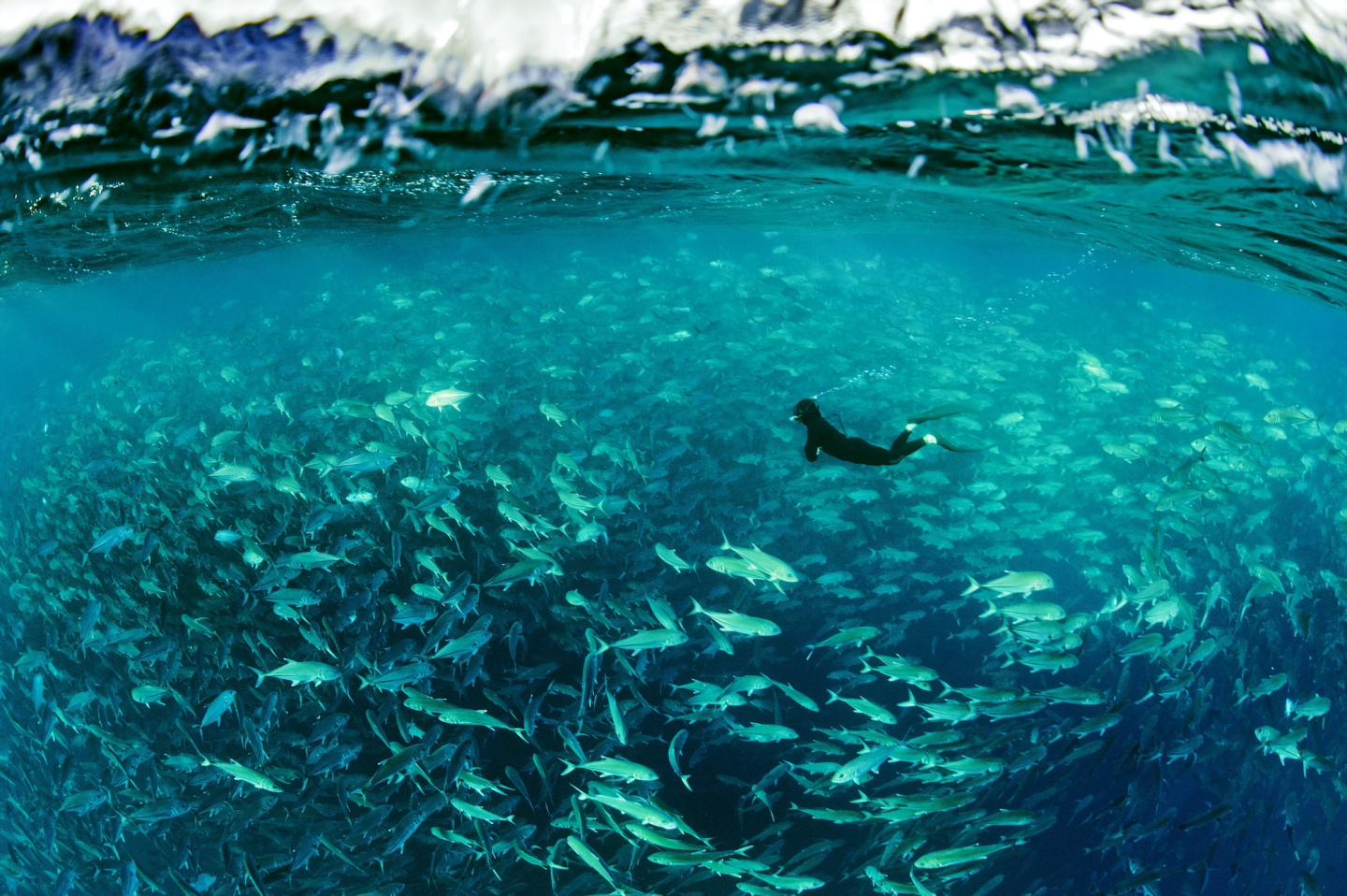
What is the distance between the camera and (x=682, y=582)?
9898 millimetres

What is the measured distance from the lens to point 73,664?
9781mm

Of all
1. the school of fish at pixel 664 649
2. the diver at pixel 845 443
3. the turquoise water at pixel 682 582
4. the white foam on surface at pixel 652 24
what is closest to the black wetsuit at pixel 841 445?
the diver at pixel 845 443

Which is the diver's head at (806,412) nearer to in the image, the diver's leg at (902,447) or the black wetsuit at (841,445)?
the black wetsuit at (841,445)

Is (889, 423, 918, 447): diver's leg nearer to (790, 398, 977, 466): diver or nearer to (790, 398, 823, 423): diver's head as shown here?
(790, 398, 977, 466): diver

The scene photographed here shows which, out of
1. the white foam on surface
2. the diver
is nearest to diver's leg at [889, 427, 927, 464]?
the diver

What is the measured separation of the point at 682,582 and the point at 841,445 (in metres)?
3.87

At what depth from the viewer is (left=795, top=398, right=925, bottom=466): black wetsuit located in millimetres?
6625

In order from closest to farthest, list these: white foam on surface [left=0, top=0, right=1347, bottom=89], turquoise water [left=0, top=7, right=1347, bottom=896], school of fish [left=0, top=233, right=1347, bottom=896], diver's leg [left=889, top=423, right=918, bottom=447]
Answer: white foam on surface [left=0, top=0, right=1347, bottom=89] → turquoise water [left=0, top=7, right=1347, bottom=896] → diver's leg [left=889, top=423, right=918, bottom=447] → school of fish [left=0, top=233, right=1347, bottom=896]

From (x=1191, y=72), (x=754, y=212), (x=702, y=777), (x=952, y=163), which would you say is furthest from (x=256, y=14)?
(x=754, y=212)

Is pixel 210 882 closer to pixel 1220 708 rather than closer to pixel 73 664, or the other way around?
pixel 73 664

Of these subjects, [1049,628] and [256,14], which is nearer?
[256,14]

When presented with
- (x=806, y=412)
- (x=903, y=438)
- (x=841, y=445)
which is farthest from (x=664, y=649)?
(x=903, y=438)

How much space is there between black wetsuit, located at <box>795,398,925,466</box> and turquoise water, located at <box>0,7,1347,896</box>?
0.98 m

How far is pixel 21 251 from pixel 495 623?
13828mm
